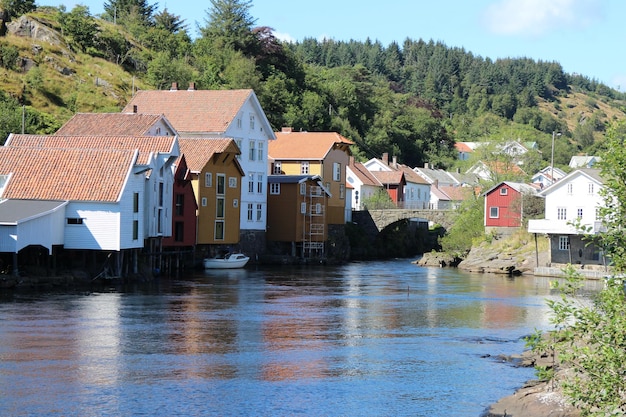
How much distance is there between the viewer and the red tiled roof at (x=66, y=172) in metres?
50.3

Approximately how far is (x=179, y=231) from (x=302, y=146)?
2426 cm

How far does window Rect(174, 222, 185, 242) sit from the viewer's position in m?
61.1

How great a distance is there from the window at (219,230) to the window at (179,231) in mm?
4317

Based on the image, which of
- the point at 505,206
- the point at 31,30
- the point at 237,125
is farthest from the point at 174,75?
the point at 505,206

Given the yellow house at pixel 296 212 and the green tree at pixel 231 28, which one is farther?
the green tree at pixel 231 28

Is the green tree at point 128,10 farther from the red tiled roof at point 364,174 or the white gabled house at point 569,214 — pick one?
the white gabled house at point 569,214

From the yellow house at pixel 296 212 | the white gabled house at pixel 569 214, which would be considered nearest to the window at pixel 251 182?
the yellow house at pixel 296 212

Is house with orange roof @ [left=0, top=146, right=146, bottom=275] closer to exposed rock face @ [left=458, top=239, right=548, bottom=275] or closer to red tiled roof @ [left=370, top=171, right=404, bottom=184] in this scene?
exposed rock face @ [left=458, top=239, right=548, bottom=275]

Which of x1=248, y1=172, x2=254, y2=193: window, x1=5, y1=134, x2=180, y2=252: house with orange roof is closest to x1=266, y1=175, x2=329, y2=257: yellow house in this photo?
x1=248, y1=172, x2=254, y2=193: window

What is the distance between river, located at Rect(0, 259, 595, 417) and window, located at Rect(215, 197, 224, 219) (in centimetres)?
1242

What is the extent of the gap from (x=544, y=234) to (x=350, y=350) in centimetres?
4179

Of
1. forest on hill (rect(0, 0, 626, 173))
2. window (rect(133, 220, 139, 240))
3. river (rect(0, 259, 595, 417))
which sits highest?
forest on hill (rect(0, 0, 626, 173))

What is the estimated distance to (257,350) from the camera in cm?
3234

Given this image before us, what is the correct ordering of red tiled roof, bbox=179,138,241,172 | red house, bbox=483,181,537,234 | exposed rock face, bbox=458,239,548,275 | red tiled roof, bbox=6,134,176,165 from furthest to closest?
red house, bbox=483,181,537,234
exposed rock face, bbox=458,239,548,275
red tiled roof, bbox=179,138,241,172
red tiled roof, bbox=6,134,176,165
